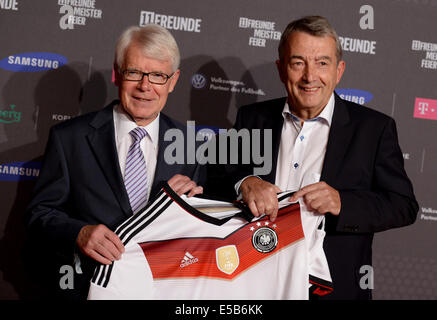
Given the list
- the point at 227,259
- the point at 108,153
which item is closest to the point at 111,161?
the point at 108,153

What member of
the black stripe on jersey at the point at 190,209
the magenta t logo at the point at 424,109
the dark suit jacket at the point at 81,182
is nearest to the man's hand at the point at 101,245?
the dark suit jacket at the point at 81,182

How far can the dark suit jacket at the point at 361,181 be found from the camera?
1.74 meters

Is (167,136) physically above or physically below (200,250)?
above

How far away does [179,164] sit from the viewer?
74.0 inches

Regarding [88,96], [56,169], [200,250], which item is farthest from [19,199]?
[200,250]

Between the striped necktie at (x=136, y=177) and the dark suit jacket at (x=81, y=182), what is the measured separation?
4 centimetres

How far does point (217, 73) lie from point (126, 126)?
1.03 meters

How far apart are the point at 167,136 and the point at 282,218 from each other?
63 cm

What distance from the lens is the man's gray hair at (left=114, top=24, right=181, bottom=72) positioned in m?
1.75

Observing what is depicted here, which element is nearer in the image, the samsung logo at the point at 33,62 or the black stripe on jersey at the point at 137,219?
the black stripe on jersey at the point at 137,219

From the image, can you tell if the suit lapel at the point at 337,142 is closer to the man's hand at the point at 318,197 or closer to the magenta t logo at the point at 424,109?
the man's hand at the point at 318,197
